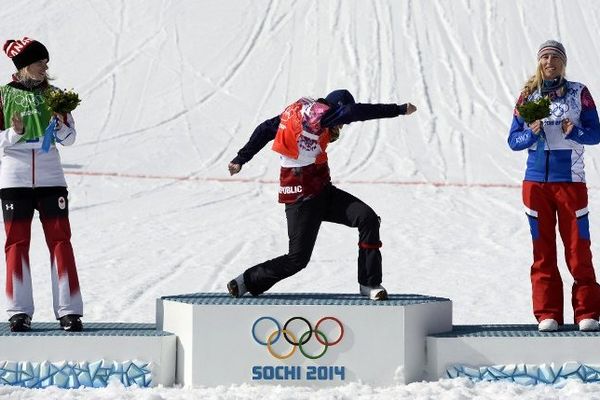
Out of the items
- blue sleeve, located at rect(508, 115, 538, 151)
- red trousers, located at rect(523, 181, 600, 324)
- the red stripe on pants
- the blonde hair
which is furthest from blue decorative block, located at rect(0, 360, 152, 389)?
the blonde hair

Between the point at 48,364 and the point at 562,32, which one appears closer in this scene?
the point at 48,364

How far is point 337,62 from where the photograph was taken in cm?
2466

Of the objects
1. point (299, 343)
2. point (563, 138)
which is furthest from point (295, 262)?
point (563, 138)

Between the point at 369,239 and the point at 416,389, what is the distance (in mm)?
985

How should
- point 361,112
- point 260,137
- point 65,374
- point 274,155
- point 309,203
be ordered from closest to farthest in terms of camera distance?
point 65,374
point 361,112
point 309,203
point 260,137
point 274,155

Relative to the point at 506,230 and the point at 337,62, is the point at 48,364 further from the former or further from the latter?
the point at 337,62

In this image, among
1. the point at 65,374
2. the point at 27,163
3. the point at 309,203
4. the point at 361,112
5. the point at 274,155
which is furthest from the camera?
the point at 274,155

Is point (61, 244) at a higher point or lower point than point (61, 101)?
lower

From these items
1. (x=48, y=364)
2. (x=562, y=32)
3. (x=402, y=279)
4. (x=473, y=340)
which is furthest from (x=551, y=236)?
(x=562, y=32)

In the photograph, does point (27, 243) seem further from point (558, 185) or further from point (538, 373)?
point (558, 185)

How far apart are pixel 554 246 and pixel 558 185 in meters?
0.33

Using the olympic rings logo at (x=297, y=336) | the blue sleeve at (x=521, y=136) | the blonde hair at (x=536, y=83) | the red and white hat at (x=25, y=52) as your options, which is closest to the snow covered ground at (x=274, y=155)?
the olympic rings logo at (x=297, y=336)

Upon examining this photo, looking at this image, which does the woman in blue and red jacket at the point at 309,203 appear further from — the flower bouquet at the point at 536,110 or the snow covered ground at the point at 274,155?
the flower bouquet at the point at 536,110

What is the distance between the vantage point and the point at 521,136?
20.8 ft
